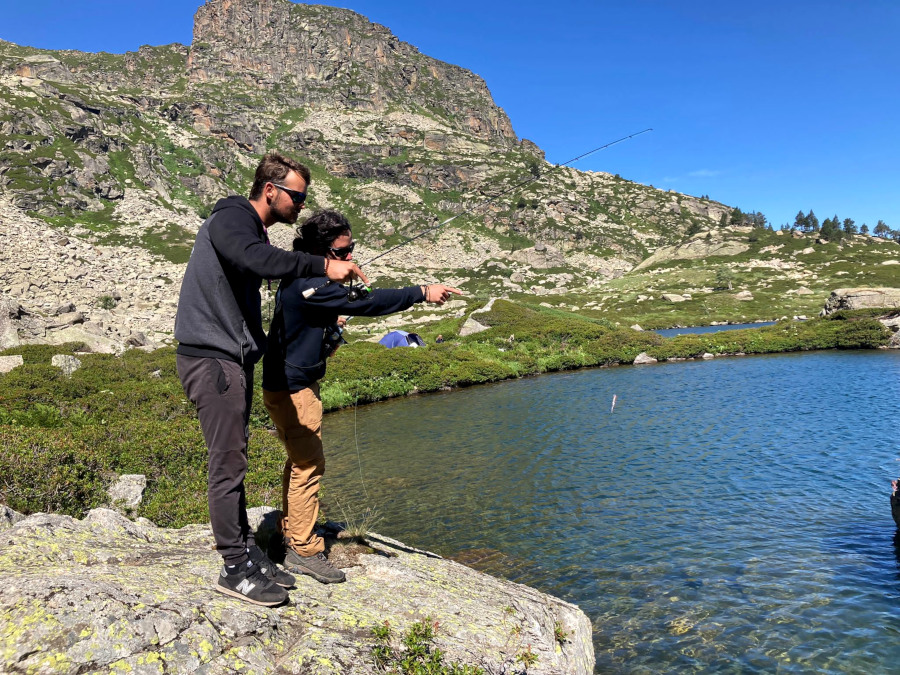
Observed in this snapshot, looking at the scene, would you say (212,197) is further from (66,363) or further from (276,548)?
(276,548)

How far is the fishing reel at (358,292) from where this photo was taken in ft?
16.3

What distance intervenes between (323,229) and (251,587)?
145 inches

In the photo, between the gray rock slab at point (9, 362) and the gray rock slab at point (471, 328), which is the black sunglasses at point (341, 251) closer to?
the gray rock slab at point (9, 362)

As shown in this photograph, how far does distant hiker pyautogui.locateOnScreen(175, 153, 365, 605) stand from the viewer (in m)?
4.36

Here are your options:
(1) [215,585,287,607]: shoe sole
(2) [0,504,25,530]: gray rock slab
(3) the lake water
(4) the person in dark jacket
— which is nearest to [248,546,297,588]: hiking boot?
(1) [215,585,287,607]: shoe sole

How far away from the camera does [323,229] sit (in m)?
5.64

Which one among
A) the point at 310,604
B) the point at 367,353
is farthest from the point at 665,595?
the point at 367,353

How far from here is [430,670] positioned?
4.35 meters

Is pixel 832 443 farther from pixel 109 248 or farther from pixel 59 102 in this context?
pixel 59 102

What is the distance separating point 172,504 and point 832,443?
17.4m

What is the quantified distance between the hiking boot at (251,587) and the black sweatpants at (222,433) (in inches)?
5.4

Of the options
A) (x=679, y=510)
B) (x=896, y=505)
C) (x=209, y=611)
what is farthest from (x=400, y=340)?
(x=209, y=611)

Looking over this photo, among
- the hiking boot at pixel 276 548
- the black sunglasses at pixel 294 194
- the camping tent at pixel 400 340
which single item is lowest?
the hiking boot at pixel 276 548

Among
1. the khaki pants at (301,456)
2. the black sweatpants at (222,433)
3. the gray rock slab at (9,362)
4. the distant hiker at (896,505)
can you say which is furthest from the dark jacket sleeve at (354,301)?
the gray rock slab at (9,362)
